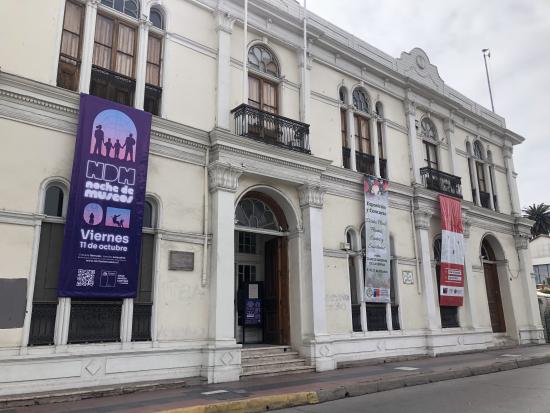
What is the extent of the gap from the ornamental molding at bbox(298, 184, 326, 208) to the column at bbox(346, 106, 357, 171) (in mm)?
2220

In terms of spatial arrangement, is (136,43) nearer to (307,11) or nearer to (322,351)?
(307,11)

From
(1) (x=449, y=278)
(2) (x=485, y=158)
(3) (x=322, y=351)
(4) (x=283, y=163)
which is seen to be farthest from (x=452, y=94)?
(3) (x=322, y=351)

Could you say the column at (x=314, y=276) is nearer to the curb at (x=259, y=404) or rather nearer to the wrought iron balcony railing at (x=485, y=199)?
the curb at (x=259, y=404)

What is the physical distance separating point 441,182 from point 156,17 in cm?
1169

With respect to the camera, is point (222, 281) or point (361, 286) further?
point (361, 286)

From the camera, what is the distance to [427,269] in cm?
1581

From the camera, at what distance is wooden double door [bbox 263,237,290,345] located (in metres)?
12.6

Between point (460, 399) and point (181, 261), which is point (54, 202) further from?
point (460, 399)

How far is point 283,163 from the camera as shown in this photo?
12430mm

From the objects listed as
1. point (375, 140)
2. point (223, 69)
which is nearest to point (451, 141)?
point (375, 140)

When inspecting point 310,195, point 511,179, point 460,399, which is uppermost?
point 511,179

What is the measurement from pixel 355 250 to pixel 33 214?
912 cm

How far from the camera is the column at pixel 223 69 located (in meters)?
11.9

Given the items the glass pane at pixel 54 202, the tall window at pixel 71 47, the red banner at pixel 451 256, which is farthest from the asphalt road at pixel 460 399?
the tall window at pixel 71 47
